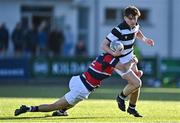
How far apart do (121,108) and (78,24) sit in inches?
1073

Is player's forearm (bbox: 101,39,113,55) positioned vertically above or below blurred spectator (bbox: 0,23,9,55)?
above

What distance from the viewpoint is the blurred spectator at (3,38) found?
35531 millimetres

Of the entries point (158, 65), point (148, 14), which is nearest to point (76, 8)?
point (148, 14)

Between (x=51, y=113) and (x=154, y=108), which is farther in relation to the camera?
(x=154, y=108)

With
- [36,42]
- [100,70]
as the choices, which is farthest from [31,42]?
[100,70]

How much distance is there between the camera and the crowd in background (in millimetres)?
35531

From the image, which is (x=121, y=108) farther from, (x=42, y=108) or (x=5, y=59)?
(x=5, y=59)

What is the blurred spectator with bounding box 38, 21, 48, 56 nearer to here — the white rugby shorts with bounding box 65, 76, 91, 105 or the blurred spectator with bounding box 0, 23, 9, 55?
the blurred spectator with bounding box 0, 23, 9, 55

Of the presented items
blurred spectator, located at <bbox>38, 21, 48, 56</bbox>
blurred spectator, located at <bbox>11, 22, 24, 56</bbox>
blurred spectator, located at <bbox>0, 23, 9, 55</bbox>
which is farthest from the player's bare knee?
blurred spectator, located at <bbox>38, 21, 48, 56</bbox>

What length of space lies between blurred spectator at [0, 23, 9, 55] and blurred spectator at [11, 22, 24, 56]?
0.34 m

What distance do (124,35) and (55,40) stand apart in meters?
21.6

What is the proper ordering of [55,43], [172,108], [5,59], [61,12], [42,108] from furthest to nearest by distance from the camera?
[61,12] < [55,43] < [5,59] < [172,108] < [42,108]

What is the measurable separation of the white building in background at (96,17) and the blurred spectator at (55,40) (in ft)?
12.9

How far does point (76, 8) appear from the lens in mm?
41719
